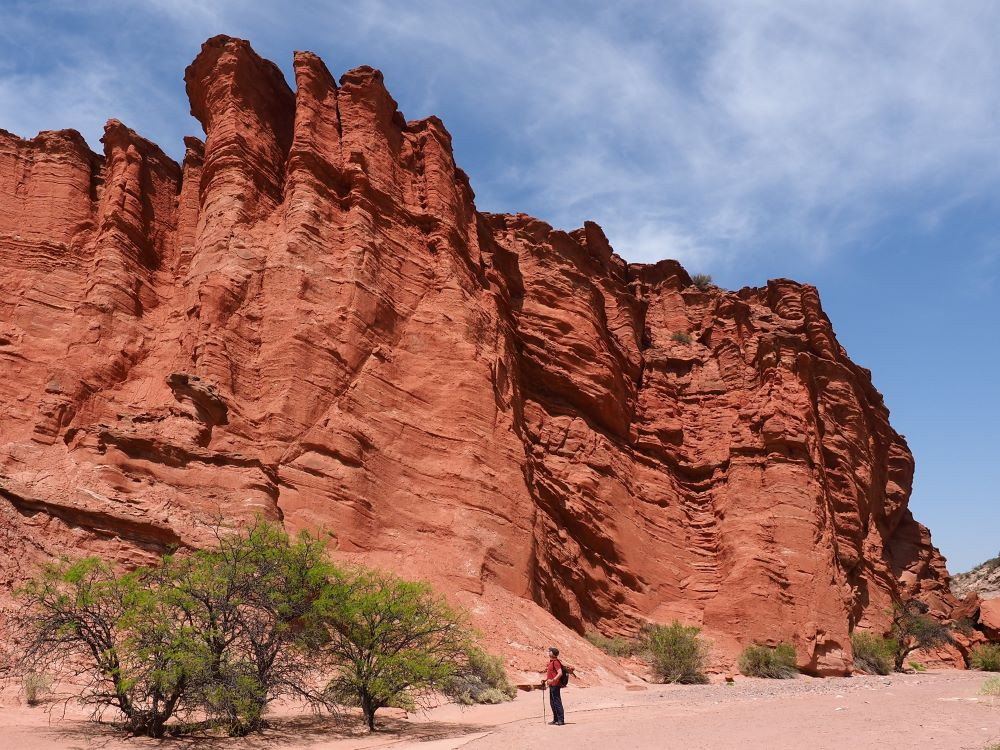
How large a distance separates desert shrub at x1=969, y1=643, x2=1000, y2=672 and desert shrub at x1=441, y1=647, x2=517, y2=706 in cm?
3055

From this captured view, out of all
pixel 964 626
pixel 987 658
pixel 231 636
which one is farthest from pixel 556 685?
pixel 964 626

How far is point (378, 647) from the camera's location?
13.4 metres

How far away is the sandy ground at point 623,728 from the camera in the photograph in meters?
10.3

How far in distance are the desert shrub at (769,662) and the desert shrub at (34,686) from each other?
21076 mm

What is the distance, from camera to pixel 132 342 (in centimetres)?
2450

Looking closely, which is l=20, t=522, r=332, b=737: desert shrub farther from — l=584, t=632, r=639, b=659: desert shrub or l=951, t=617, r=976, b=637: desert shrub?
l=951, t=617, r=976, b=637: desert shrub

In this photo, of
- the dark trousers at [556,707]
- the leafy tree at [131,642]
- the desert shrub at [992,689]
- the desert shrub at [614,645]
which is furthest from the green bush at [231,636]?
the desert shrub at [614,645]

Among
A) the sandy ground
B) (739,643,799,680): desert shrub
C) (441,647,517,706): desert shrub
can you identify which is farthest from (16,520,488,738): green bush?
(739,643,799,680): desert shrub

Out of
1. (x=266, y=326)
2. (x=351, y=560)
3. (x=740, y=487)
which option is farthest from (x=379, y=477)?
(x=740, y=487)

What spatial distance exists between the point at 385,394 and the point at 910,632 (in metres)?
27.7

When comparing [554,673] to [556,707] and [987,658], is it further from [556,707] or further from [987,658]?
[987,658]

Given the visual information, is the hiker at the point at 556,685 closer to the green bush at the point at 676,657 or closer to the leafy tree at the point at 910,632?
the green bush at the point at 676,657

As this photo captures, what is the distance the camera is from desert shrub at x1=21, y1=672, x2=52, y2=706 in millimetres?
12473

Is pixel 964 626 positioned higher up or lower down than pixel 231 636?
higher up
